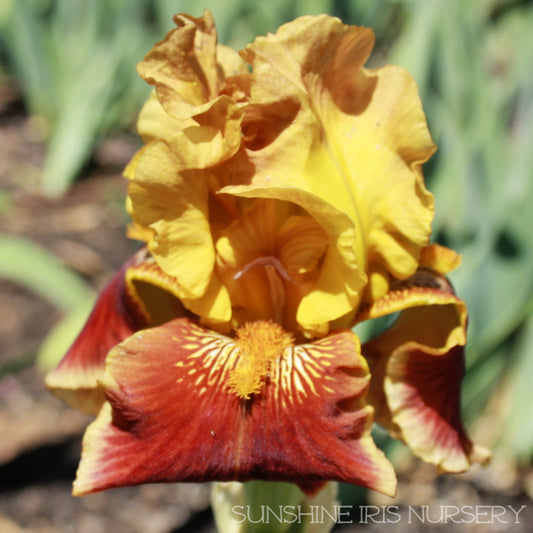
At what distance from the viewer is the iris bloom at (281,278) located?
86 centimetres

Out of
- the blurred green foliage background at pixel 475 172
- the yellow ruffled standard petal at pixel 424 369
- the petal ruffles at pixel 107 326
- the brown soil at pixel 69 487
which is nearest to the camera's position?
the yellow ruffled standard petal at pixel 424 369

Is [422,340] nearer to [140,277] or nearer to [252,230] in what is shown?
[252,230]

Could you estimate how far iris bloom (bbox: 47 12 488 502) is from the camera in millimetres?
857

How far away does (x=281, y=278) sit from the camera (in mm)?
1024

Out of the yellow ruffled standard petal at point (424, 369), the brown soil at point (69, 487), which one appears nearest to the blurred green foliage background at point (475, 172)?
the brown soil at point (69, 487)

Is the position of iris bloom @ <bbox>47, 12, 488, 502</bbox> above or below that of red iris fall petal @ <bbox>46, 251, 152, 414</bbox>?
above

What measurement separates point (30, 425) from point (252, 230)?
5.87 ft

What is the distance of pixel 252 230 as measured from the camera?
987mm

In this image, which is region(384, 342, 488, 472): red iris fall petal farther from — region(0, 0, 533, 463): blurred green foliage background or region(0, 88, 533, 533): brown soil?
region(0, 88, 533, 533): brown soil

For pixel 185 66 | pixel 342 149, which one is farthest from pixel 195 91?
pixel 342 149

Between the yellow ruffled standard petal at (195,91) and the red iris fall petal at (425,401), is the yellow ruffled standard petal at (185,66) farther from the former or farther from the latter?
the red iris fall petal at (425,401)

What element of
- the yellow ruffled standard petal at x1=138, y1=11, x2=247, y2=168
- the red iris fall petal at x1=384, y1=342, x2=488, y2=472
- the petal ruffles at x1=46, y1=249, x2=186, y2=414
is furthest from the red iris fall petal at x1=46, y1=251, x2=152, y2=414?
the red iris fall petal at x1=384, y1=342, x2=488, y2=472

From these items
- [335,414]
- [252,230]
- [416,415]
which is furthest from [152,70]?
[416,415]

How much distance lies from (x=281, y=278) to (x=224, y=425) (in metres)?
0.27
